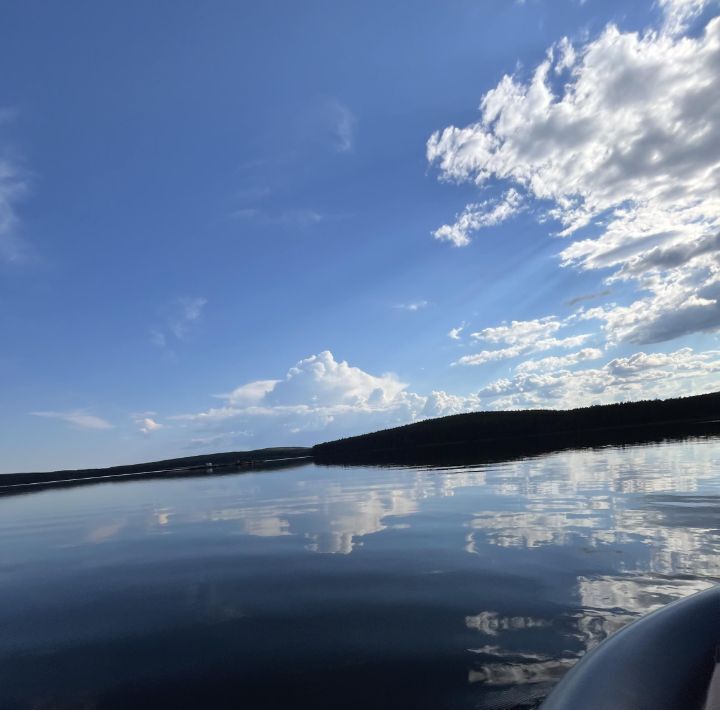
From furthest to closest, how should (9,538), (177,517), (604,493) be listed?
(177,517) < (9,538) < (604,493)

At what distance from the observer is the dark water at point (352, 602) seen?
23.8 feet

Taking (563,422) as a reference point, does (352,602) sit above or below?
below

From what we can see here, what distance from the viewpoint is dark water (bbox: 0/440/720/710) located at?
7254 mm

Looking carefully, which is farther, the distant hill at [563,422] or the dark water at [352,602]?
the distant hill at [563,422]

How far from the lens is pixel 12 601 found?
43.4 feet

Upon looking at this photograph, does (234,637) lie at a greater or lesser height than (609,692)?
lesser

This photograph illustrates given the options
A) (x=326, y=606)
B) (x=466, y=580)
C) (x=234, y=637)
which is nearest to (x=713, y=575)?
(x=466, y=580)

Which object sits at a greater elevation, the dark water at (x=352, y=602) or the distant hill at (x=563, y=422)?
the distant hill at (x=563, y=422)

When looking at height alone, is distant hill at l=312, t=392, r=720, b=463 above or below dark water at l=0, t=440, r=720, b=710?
above

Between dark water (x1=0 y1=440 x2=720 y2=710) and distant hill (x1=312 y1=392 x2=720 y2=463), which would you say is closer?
dark water (x1=0 y1=440 x2=720 y2=710)

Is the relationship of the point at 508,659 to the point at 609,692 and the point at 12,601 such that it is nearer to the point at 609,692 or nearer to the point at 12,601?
the point at 609,692

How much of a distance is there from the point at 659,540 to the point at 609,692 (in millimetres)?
10602

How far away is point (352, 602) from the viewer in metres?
10.8

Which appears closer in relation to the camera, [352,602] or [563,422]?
[352,602]
